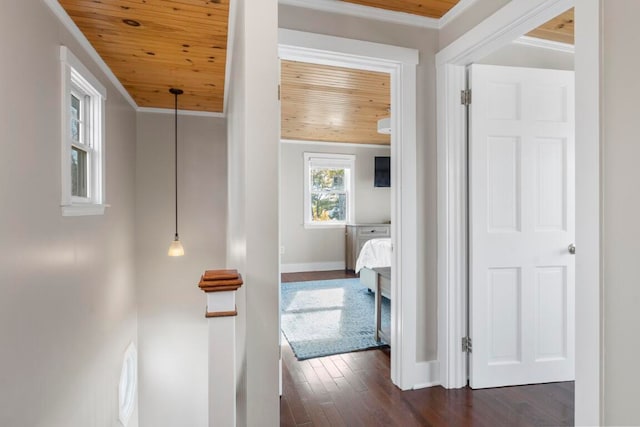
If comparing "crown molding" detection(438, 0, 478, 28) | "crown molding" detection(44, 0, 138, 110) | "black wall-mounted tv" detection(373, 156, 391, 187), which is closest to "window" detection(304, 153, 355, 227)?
"black wall-mounted tv" detection(373, 156, 391, 187)

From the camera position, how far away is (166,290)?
12.5 feet

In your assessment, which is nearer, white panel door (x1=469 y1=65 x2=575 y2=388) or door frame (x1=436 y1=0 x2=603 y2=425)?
door frame (x1=436 y1=0 x2=603 y2=425)

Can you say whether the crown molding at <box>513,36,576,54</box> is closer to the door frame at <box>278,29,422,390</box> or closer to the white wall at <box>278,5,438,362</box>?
the white wall at <box>278,5,438,362</box>

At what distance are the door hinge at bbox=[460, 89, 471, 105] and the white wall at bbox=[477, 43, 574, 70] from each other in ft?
0.76

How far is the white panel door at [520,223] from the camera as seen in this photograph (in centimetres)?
214

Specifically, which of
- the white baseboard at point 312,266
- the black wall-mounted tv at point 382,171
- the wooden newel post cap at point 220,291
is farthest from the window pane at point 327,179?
the wooden newel post cap at point 220,291

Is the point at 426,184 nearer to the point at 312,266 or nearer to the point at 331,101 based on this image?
the point at 331,101

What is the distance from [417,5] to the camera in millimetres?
2066

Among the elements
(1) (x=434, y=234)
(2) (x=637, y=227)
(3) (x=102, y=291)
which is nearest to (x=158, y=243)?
(3) (x=102, y=291)

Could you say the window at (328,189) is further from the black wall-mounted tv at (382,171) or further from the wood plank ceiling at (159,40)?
the wood plank ceiling at (159,40)

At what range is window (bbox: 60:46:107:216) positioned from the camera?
1.98 metres

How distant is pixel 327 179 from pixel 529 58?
4.51 metres

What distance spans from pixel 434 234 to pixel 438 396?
1.04 m

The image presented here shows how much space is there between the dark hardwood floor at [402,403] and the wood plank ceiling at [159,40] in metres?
2.40
